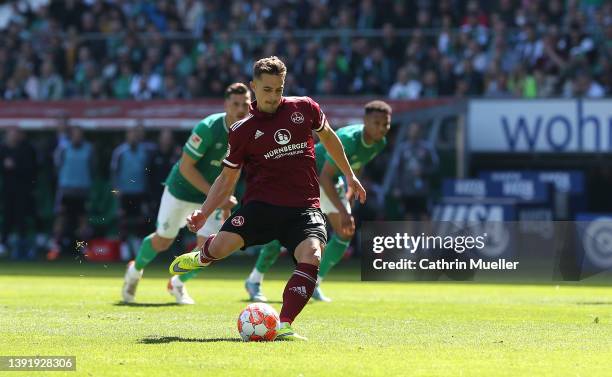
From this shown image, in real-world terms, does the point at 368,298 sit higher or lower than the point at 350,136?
lower

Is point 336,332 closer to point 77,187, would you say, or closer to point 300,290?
point 300,290

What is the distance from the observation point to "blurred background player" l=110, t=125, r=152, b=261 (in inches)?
915

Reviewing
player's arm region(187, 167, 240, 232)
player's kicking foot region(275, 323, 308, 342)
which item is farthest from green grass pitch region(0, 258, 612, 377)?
player's arm region(187, 167, 240, 232)

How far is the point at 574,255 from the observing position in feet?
64.4

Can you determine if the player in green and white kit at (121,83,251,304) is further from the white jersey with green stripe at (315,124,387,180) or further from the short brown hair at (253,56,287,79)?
the short brown hair at (253,56,287,79)

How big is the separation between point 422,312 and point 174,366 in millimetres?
5153

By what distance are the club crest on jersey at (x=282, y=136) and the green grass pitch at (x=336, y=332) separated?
154 cm

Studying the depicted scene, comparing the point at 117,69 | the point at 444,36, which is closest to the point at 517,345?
the point at 444,36

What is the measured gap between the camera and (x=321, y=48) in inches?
1054

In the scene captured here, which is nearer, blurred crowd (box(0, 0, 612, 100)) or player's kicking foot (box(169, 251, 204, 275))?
player's kicking foot (box(169, 251, 204, 275))

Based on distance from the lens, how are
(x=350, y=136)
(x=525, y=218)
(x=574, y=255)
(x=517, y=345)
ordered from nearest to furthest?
(x=517, y=345), (x=350, y=136), (x=574, y=255), (x=525, y=218)

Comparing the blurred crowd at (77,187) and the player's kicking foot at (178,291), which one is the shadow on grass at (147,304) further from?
the blurred crowd at (77,187)

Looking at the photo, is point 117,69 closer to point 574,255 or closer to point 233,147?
point 574,255

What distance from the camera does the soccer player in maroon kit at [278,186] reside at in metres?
9.88
